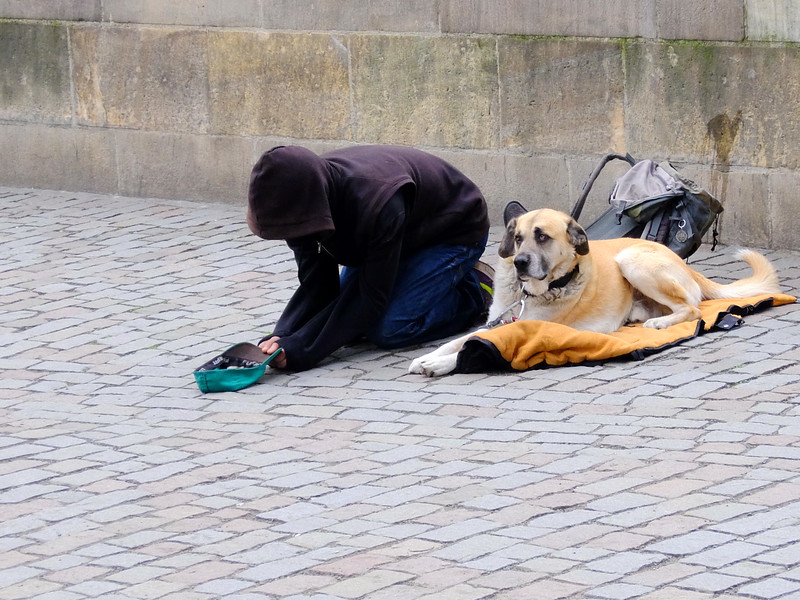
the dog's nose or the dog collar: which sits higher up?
the dog's nose

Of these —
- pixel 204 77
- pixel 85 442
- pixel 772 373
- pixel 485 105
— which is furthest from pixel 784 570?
pixel 204 77

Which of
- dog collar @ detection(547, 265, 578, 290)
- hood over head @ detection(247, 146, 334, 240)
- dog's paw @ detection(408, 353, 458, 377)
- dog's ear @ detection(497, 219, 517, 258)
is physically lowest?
dog's paw @ detection(408, 353, 458, 377)

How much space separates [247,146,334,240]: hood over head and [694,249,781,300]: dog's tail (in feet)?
6.99

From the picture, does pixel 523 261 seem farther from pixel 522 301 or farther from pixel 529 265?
pixel 522 301

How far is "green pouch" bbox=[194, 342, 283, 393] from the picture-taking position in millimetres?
6348

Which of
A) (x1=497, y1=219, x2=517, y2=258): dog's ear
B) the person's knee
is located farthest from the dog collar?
the person's knee

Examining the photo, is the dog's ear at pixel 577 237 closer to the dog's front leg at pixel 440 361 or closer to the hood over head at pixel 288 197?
the dog's front leg at pixel 440 361

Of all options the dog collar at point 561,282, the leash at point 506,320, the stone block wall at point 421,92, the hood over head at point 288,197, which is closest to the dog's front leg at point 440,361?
the leash at point 506,320

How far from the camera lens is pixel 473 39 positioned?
926cm

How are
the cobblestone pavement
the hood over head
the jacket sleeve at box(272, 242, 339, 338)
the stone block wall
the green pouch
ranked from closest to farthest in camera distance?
the cobblestone pavement → the hood over head → the green pouch → the jacket sleeve at box(272, 242, 339, 338) → the stone block wall

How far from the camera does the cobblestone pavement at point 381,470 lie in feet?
14.0

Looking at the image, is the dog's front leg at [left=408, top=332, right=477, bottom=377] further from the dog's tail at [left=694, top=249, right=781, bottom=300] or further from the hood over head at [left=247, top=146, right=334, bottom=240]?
the dog's tail at [left=694, top=249, right=781, bottom=300]

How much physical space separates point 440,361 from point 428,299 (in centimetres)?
58

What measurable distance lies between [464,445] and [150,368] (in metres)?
2.01
